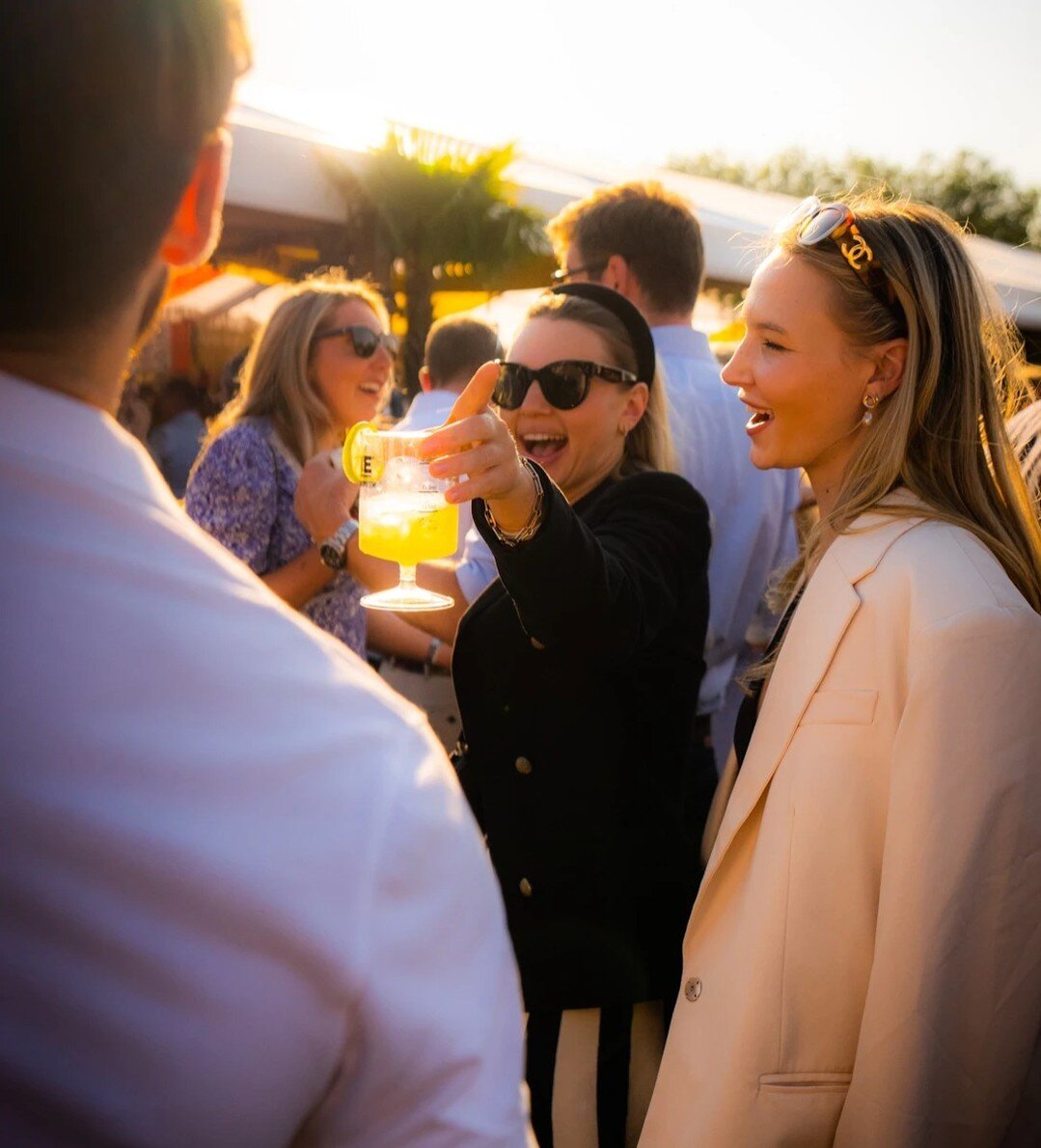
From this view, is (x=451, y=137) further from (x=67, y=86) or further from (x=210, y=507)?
(x=67, y=86)

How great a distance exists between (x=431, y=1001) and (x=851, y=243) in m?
1.74

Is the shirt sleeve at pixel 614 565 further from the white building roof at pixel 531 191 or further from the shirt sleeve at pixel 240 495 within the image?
the white building roof at pixel 531 191

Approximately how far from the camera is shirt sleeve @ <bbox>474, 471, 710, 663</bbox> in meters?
1.77

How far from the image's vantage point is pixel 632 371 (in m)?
2.47

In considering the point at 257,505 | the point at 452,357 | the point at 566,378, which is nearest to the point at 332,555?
the point at 257,505

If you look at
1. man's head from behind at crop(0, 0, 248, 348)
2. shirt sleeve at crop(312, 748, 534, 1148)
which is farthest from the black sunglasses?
shirt sleeve at crop(312, 748, 534, 1148)

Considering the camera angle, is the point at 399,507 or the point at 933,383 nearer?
the point at 933,383

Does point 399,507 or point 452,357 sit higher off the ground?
point 399,507

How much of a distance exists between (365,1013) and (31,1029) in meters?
0.18

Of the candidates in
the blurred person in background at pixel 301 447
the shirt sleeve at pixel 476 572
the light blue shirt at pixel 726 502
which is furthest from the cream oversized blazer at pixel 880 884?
the blurred person in background at pixel 301 447

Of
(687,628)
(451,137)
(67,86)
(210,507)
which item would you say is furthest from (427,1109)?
(451,137)

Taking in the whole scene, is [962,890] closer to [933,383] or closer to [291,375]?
[933,383]

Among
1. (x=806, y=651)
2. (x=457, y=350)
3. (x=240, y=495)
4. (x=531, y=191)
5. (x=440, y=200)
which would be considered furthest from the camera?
(x=531, y=191)

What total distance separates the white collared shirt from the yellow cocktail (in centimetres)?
159
